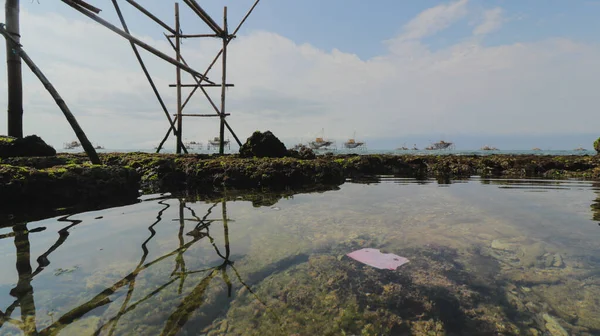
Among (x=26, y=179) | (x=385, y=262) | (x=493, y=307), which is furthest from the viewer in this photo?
(x=26, y=179)

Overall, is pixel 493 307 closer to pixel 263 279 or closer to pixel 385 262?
pixel 385 262

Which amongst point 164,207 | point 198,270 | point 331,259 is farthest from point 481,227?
point 164,207

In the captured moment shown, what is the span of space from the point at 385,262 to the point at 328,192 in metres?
3.96

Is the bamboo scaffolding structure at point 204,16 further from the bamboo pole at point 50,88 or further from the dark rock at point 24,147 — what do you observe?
the dark rock at point 24,147

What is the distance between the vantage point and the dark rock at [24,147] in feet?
19.2

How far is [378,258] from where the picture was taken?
2.65m

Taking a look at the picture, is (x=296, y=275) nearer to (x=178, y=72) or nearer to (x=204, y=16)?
(x=204, y=16)

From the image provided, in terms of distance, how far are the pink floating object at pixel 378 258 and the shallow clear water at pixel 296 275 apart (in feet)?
0.31

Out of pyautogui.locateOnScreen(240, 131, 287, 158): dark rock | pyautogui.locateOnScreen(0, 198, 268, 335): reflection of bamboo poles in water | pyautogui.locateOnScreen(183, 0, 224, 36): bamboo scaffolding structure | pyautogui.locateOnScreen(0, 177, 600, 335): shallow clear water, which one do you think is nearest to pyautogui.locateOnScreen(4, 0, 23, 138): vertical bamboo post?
pyautogui.locateOnScreen(0, 177, 600, 335): shallow clear water

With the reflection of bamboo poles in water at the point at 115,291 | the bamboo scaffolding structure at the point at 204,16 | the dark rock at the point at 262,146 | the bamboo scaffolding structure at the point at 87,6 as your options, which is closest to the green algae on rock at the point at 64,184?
the reflection of bamboo poles in water at the point at 115,291

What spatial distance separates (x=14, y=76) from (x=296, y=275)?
8.39 m

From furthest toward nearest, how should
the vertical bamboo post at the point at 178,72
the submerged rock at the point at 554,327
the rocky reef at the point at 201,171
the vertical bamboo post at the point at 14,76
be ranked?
the vertical bamboo post at the point at 178,72, the vertical bamboo post at the point at 14,76, the rocky reef at the point at 201,171, the submerged rock at the point at 554,327

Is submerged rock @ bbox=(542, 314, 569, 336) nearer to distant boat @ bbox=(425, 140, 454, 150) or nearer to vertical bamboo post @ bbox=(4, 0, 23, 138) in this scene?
vertical bamboo post @ bbox=(4, 0, 23, 138)

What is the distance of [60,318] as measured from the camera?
1.69 meters
